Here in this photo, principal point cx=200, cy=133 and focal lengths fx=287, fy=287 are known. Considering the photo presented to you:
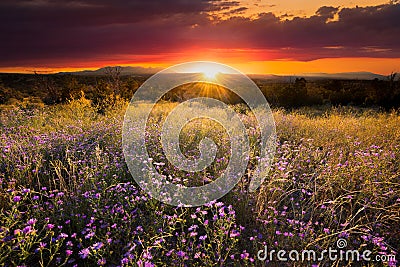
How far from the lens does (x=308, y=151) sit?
4680 mm

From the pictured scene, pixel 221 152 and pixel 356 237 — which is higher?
pixel 221 152

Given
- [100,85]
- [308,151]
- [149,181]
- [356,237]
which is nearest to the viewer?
[356,237]

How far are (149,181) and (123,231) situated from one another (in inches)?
26.5

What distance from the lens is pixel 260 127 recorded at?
6.63 metres

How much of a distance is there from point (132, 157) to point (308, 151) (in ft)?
9.18

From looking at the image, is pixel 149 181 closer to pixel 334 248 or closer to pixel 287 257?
pixel 287 257

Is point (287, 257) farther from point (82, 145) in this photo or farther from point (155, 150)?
point (82, 145)

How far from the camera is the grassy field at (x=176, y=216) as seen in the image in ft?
8.17

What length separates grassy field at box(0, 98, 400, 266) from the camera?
2.49 m

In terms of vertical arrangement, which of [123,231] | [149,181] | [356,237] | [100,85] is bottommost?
[356,237]

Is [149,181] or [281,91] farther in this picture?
[281,91]

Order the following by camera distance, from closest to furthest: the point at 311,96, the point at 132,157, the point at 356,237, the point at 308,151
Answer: the point at 356,237 < the point at 132,157 < the point at 308,151 < the point at 311,96

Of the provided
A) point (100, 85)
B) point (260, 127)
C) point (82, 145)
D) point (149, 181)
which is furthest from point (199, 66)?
point (100, 85)

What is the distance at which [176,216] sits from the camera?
251 centimetres
